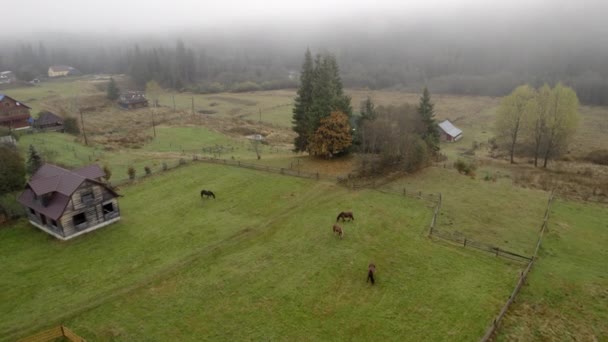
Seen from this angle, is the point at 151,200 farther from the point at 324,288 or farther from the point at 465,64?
the point at 465,64

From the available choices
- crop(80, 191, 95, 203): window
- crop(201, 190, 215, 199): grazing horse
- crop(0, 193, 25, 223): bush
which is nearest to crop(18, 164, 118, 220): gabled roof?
crop(80, 191, 95, 203): window

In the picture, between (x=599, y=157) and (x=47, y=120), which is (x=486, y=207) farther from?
(x=47, y=120)

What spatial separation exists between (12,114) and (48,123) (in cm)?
591

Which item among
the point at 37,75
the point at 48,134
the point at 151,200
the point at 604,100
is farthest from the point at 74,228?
the point at 37,75

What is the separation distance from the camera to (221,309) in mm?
22359

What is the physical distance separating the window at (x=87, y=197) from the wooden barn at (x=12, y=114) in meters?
50.7

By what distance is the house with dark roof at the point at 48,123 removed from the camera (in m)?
68.8

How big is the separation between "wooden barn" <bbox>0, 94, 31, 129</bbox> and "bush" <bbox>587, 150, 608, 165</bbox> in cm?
9483

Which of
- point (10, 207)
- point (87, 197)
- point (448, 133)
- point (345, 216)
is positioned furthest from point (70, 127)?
point (448, 133)

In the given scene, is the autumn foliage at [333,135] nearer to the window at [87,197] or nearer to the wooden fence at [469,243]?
the wooden fence at [469,243]

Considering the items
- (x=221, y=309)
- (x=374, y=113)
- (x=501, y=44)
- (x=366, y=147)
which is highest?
(x=501, y=44)

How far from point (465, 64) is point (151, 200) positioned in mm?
170962

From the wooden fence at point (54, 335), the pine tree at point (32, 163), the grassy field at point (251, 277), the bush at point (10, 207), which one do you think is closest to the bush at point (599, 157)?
the grassy field at point (251, 277)

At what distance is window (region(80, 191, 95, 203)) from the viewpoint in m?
30.6
